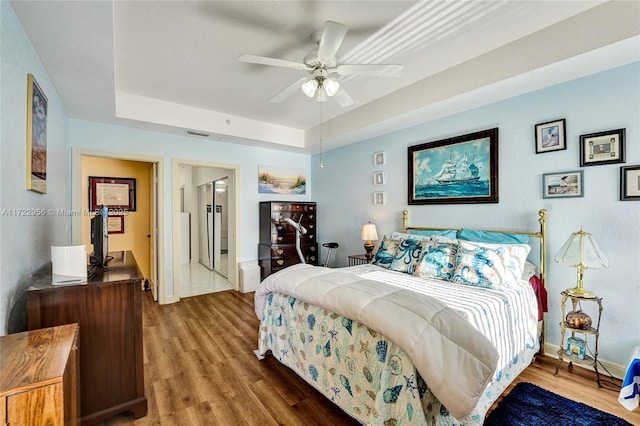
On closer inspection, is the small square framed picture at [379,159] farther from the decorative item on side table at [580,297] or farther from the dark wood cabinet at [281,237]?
the decorative item on side table at [580,297]

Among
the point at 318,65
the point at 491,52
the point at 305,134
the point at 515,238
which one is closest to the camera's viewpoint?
the point at 318,65

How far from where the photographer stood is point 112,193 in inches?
179

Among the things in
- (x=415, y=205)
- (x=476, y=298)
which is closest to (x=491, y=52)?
(x=415, y=205)

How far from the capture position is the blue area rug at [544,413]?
1.73 meters

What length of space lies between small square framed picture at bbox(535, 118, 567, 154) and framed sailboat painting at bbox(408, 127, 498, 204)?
1.19ft

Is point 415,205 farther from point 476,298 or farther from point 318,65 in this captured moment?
point 318,65

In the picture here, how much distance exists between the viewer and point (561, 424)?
1717mm

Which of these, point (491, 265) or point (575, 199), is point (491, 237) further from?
A: point (575, 199)

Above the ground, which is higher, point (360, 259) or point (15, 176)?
point (15, 176)

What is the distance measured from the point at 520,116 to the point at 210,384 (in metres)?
3.63

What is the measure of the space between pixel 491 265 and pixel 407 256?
792 millimetres

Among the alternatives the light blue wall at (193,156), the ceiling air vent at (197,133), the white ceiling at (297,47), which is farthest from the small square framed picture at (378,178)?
the ceiling air vent at (197,133)

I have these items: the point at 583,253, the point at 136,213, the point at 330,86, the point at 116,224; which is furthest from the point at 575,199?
the point at 116,224

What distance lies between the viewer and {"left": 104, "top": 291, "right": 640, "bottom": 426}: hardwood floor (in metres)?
1.81
